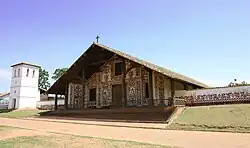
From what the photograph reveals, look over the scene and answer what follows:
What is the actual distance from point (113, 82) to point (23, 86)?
2055 centimetres

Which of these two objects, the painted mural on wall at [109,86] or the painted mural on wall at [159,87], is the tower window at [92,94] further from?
the painted mural on wall at [159,87]

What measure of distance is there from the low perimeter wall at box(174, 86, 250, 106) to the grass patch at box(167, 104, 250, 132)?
91.7 inches

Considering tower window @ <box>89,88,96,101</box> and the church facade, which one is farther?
tower window @ <box>89,88,96,101</box>

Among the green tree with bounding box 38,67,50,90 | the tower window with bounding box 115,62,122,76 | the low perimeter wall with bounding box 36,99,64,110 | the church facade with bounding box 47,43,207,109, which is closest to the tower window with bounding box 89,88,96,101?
the church facade with bounding box 47,43,207,109

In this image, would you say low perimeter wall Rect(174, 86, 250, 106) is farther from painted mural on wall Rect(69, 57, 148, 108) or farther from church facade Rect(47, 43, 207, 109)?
painted mural on wall Rect(69, 57, 148, 108)

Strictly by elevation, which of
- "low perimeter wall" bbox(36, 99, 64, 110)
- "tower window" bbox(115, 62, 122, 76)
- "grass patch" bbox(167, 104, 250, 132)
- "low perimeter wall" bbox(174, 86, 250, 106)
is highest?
"tower window" bbox(115, 62, 122, 76)

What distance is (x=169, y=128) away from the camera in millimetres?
12312

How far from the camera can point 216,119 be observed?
12.4 meters

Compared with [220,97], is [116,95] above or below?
above

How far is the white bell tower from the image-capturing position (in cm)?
3741

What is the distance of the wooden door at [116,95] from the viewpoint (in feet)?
74.2

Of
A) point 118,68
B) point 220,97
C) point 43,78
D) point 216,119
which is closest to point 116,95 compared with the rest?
point 118,68

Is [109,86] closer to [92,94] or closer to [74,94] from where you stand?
[92,94]

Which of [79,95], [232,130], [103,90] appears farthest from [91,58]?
[232,130]
